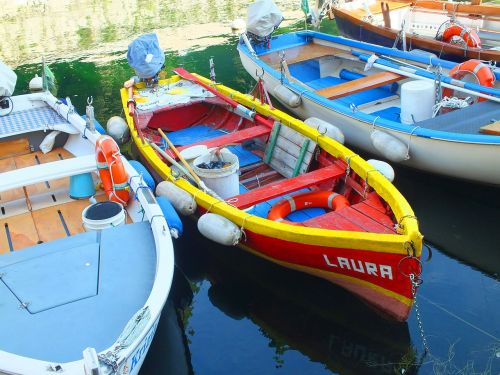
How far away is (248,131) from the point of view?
30.0ft

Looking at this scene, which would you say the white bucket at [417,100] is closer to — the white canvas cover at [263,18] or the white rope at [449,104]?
the white rope at [449,104]

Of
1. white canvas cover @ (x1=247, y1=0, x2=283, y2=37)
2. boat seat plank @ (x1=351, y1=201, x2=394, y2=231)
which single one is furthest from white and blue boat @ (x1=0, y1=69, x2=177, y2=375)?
white canvas cover @ (x1=247, y1=0, x2=283, y2=37)

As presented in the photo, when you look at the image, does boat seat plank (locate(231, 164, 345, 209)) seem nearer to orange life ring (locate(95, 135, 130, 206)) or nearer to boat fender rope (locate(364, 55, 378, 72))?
orange life ring (locate(95, 135, 130, 206))

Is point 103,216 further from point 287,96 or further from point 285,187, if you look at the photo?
point 287,96

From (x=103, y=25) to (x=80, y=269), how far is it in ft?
67.0

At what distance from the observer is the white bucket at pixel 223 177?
7.65 meters

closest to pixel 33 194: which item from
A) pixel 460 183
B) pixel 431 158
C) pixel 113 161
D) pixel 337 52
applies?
pixel 113 161

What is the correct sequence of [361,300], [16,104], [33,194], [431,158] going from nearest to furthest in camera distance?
[361,300] < [33,194] < [431,158] < [16,104]

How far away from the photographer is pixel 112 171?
7129 millimetres

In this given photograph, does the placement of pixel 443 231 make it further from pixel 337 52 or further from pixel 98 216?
pixel 337 52

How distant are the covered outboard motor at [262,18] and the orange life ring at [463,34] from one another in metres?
3.67

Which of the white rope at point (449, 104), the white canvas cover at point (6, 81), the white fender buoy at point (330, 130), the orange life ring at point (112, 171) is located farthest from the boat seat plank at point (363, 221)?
the white canvas cover at point (6, 81)

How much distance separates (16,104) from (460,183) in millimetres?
7508

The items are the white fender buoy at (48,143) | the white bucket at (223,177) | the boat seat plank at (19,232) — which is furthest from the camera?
the white fender buoy at (48,143)
